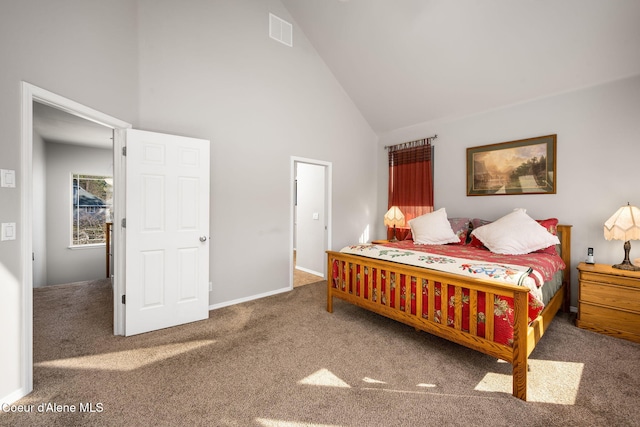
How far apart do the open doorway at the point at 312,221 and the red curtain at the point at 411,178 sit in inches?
48.9

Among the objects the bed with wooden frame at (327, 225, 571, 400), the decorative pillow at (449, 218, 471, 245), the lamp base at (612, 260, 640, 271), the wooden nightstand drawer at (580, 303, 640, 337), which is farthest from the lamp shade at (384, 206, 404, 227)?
the lamp base at (612, 260, 640, 271)

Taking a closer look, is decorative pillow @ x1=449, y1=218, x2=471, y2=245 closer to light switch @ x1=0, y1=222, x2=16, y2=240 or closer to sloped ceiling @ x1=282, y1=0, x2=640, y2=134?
sloped ceiling @ x1=282, y1=0, x2=640, y2=134

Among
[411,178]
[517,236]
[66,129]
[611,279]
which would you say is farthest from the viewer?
[411,178]

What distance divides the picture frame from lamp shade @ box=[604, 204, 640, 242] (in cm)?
72

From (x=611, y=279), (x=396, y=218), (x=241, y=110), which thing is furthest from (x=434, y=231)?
(x=241, y=110)

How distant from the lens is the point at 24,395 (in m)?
1.70

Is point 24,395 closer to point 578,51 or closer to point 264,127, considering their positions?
point 264,127

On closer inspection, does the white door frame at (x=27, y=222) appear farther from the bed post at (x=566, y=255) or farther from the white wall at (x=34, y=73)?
the bed post at (x=566, y=255)

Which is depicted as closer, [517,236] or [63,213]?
[517,236]

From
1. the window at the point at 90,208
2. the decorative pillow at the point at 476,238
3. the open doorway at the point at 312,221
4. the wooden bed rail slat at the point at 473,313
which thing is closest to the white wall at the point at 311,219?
the open doorway at the point at 312,221

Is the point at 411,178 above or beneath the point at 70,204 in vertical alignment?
above

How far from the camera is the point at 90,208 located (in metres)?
5.51

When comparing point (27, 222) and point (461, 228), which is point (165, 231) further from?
point (461, 228)

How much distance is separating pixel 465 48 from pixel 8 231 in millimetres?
4322
